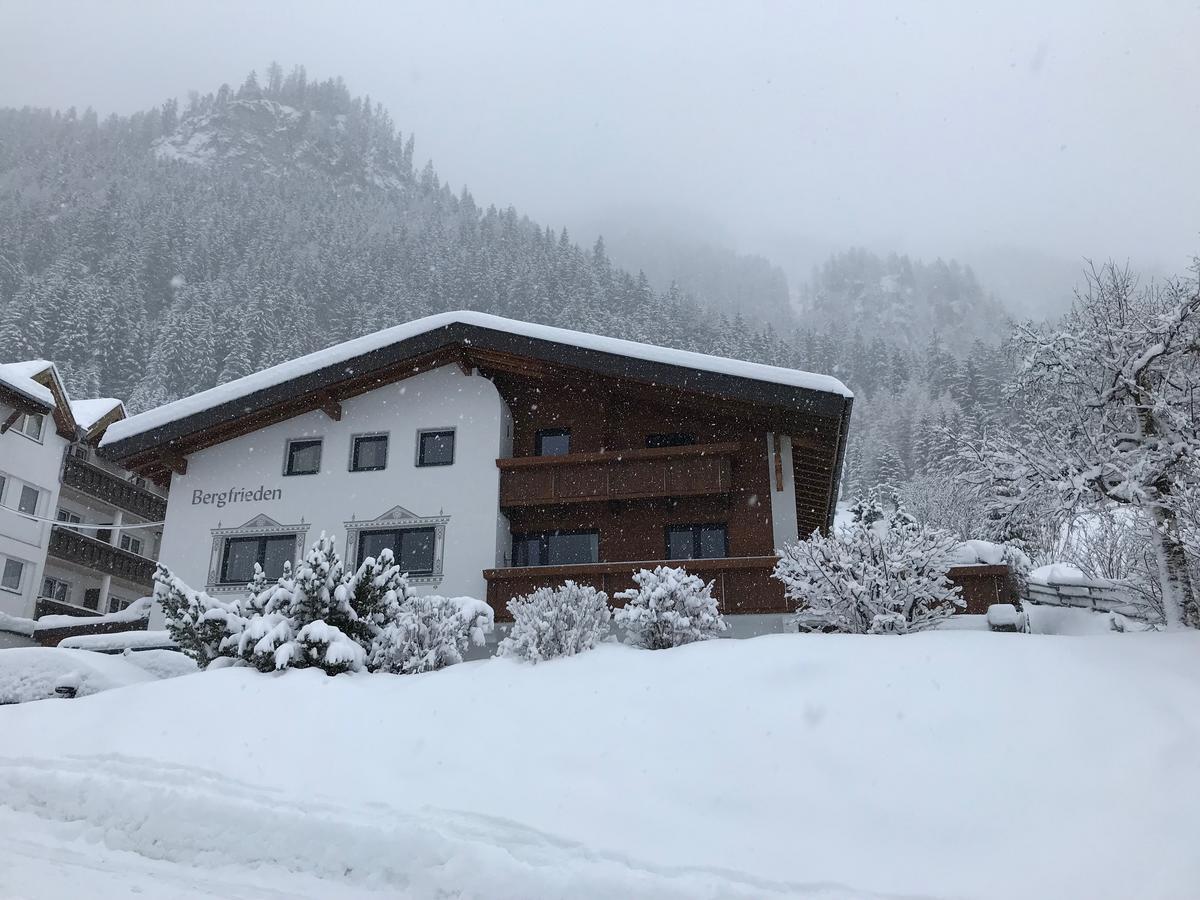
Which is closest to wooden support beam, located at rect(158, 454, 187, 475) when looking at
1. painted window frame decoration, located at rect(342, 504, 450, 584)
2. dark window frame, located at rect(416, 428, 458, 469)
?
painted window frame decoration, located at rect(342, 504, 450, 584)

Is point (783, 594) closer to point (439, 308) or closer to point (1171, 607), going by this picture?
point (1171, 607)

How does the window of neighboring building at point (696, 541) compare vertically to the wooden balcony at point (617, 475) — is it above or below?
below

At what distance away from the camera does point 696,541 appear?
19.5 m

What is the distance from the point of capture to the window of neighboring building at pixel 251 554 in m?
20.5

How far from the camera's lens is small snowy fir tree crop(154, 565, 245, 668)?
12.3 meters

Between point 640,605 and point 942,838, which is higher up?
point 640,605

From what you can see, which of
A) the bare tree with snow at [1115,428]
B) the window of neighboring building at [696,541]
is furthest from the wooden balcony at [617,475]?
the bare tree with snow at [1115,428]

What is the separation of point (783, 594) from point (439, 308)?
93.9 meters

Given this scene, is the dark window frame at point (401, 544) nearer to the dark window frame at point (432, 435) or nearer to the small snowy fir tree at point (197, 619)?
the dark window frame at point (432, 435)

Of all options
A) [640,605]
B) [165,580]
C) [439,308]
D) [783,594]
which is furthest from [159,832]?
[439,308]

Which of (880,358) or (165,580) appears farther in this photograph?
(880,358)

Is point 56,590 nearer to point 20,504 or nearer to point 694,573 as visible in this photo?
point 20,504

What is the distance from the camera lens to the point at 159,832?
27.3 ft

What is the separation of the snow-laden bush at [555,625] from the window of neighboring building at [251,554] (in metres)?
10.1
